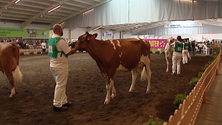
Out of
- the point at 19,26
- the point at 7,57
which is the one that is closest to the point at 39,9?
the point at 19,26

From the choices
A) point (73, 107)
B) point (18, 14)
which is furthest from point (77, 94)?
point (18, 14)

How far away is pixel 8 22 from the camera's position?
22.2 metres

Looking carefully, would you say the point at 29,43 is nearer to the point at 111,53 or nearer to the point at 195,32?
the point at 111,53

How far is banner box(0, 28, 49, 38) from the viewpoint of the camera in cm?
2112

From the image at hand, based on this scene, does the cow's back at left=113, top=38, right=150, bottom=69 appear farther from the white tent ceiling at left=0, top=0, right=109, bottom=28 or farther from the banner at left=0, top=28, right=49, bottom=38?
the banner at left=0, top=28, right=49, bottom=38

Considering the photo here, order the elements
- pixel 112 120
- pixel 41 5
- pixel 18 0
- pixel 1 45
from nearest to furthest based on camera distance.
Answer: pixel 112 120, pixel 1 45, pixel 18 0, pixel 41 5

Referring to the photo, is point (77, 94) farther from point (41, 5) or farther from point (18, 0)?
point (41, 5)

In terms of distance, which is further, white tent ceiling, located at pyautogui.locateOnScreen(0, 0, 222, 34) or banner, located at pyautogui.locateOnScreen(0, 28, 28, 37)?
banner, located at pyautogui.locateOnScreen(0, 28, 28, 37)

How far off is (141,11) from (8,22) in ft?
56.8

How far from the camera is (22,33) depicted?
918 inches

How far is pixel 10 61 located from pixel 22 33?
21.3 m

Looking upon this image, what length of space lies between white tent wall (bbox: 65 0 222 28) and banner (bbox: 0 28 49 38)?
8.76 meters

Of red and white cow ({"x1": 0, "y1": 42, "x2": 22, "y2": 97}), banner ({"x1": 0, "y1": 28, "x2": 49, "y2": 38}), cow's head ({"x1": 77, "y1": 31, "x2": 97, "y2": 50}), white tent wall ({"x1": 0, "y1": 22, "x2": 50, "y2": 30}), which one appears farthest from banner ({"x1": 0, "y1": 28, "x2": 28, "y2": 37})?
cow's head ({"x1": 77, "y1": 31, "x2": 97, "y2": 50})

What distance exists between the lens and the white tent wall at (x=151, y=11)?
15.5m
